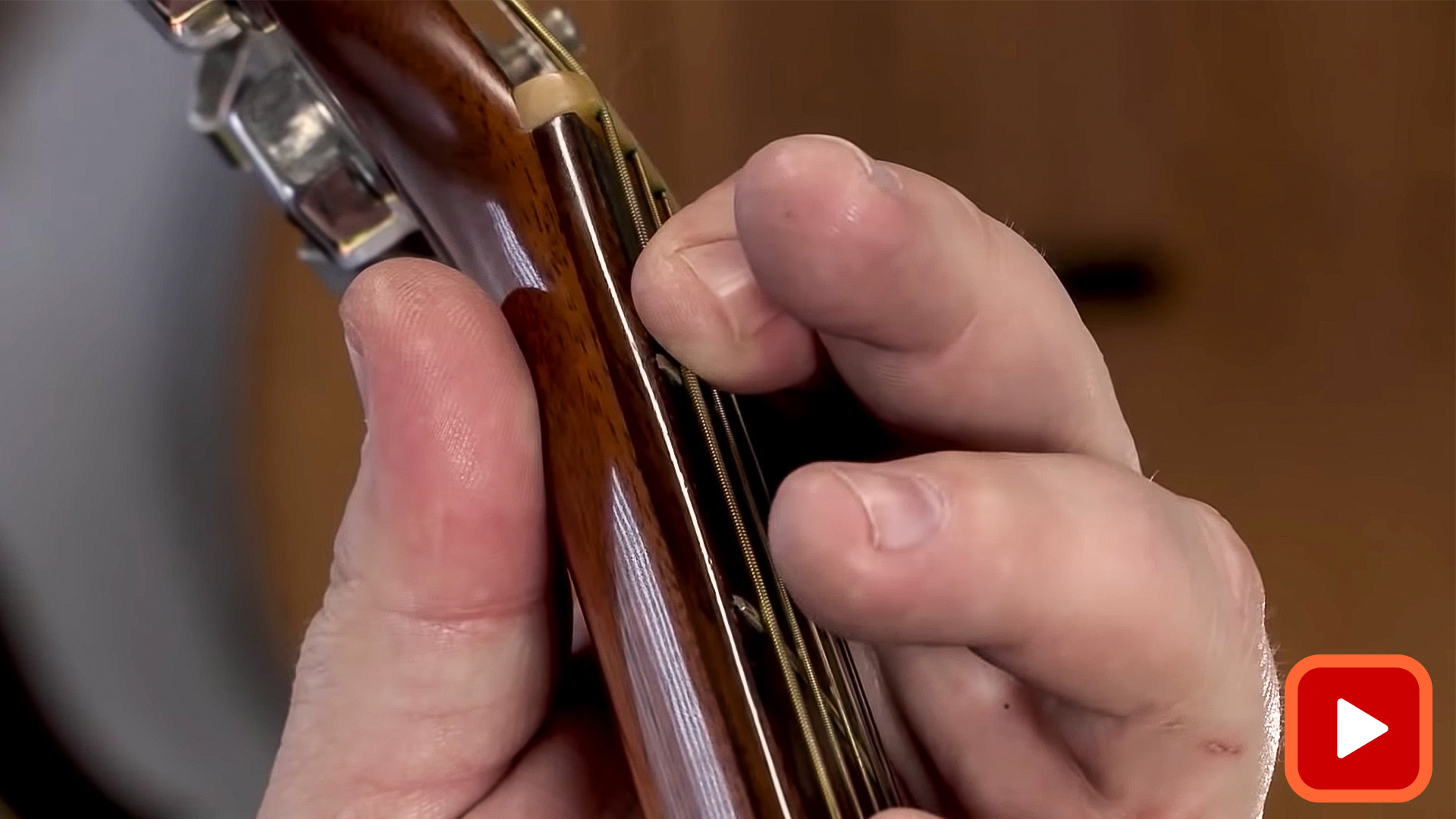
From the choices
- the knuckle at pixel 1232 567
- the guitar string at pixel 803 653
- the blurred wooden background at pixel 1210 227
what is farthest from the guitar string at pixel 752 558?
the blurred wooden background at pixel 1210 227

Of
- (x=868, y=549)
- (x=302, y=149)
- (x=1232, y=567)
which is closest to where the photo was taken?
(x=868, y=549)

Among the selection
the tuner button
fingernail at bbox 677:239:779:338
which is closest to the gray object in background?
the tuner button

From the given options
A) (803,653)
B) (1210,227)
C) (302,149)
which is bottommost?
(1210,227)

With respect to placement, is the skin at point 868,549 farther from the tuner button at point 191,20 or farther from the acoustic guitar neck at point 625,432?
the tuner button at point 191,20

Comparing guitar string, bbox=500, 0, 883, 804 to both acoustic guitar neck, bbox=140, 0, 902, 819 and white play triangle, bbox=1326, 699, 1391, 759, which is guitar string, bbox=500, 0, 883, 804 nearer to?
acoustic guitar neck, bbox=140, 0, 902, 819

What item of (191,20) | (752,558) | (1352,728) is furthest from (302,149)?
(1352,728)

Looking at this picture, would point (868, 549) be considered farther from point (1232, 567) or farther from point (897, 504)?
point (1232, 567)
